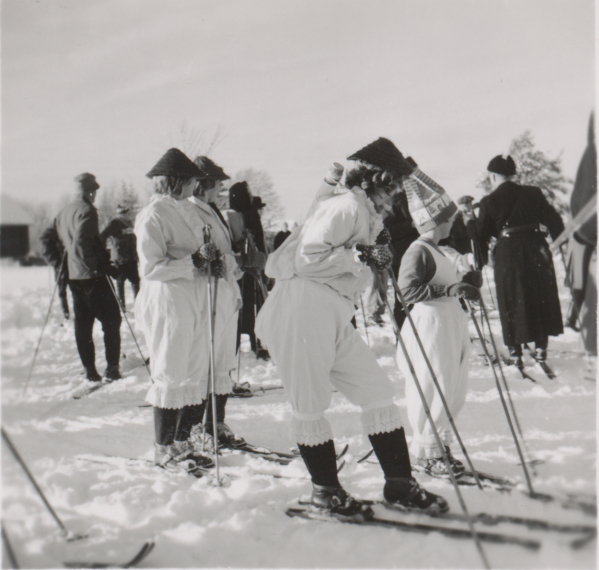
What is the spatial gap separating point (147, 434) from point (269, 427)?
2.72ft

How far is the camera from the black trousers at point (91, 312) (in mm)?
4723

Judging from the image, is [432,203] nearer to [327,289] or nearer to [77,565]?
[327,289]

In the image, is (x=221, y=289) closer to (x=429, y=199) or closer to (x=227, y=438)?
(x=227, y=438)

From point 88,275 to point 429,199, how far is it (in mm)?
3080

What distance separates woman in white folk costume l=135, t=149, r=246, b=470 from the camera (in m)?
3.00

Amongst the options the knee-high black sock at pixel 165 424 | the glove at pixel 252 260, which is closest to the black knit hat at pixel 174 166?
the glove at pixel 252 260

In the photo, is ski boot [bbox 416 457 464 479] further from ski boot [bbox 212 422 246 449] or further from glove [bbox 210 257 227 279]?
glove [bbox 210 257 227 279]

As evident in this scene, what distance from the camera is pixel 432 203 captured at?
283 centimetres

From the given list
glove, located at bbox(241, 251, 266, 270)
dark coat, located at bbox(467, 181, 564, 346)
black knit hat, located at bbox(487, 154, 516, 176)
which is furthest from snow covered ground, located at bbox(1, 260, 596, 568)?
black knit hat, located at bbox(487, 154, 516, 176)

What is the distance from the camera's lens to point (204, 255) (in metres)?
3.00

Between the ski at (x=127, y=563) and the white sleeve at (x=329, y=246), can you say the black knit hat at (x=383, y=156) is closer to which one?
the white sleeve at (x=329, y=246)

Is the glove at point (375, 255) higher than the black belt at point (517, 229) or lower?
lower

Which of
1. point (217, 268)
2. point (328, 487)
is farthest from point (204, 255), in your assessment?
point (328, 487)

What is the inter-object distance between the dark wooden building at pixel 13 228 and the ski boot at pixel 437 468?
2.21 m
